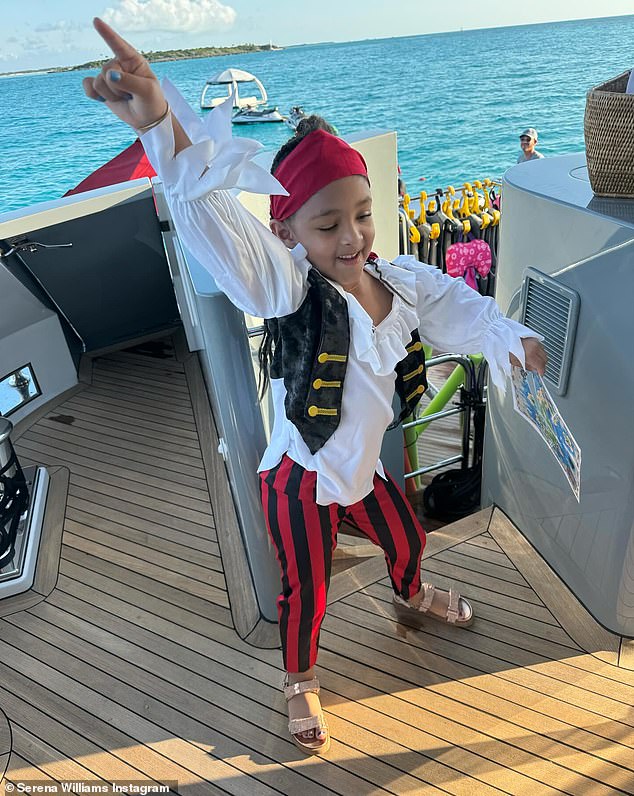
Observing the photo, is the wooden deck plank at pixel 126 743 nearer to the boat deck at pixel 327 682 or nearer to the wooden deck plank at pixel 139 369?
the boat deck at pixel 327 682

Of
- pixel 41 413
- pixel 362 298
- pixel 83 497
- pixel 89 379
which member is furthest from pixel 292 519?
pixel 89 379

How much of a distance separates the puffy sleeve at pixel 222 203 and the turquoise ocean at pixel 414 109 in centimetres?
1041

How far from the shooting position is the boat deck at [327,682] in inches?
51.0

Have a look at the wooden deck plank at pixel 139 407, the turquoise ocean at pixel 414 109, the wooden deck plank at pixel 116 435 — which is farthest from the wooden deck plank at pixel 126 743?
the turquoise ocean at pixel 414 109

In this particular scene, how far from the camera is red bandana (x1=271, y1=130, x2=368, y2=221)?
94 cm

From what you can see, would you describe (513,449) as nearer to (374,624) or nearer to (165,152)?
(374,624)

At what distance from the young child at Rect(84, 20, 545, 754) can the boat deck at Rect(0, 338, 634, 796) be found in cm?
12

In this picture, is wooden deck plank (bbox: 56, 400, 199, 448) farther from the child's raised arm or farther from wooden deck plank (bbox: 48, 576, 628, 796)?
the child's raised arm

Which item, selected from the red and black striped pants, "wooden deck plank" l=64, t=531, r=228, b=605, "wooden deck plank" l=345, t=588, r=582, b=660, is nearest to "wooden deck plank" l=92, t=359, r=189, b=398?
"wooden deck plank" l=64, t=531, r=228, b=605

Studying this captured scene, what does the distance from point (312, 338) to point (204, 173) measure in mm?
319

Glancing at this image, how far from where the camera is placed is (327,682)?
1479mm

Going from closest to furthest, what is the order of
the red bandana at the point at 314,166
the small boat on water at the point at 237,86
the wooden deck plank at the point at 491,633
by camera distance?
the red bandana at the point at 314,166 < the wooden deck plank at the point at 491,633 < the small boat on water at the point at 237,86

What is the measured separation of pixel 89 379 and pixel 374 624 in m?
2.17

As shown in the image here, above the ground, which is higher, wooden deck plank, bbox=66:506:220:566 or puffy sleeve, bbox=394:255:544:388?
puffy sleeve, bbox=394:255:544:388
